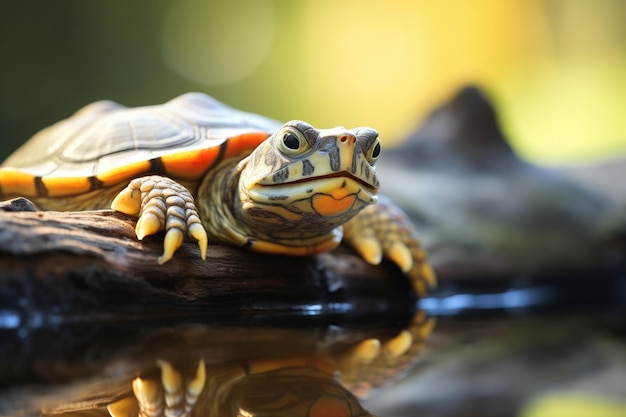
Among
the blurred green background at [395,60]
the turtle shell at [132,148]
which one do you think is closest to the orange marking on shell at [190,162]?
the turtle shell at [132,148]

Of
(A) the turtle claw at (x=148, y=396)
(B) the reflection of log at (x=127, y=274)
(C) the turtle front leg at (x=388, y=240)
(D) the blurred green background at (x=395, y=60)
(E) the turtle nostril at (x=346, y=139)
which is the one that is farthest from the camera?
(D) the blurred green background at (x=395, y=60)

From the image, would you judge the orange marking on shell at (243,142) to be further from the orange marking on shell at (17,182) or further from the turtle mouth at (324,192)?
the orange marking on shell at (17,182)

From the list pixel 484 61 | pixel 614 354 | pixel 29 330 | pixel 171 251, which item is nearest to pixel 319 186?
pixel 171 251

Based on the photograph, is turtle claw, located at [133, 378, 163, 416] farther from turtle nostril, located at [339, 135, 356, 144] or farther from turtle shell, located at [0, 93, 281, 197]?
turtle shell, located at [0, 93, 281, 197]

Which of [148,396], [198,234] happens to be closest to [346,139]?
[198,234]

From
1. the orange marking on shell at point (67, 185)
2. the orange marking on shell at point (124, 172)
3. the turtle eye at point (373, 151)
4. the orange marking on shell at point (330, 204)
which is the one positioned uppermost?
the turtle eye at point (373, 151)

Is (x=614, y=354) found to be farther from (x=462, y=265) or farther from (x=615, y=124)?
(x=615, y=124)
